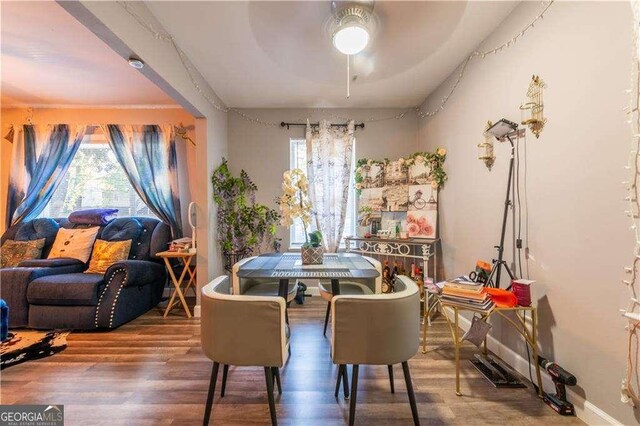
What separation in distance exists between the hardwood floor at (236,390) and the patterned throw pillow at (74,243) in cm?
114

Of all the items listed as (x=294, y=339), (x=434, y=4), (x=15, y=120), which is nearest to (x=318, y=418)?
(x=294, y=339)

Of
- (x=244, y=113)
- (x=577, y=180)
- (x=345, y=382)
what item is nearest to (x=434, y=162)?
(x=577, y=180)

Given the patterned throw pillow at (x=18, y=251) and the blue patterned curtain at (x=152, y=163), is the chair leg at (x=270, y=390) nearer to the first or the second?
the blue patterned curtain at (x=152, y=163)

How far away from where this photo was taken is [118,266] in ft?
8.70

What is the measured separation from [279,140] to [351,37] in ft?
6.49

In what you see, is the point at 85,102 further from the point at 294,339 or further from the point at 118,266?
the point at 294,339

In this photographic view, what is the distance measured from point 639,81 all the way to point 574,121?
0.32m

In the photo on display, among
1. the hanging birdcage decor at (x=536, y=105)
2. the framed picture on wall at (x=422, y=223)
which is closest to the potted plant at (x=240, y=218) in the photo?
the framed picture on wall at (x=422, y=223)

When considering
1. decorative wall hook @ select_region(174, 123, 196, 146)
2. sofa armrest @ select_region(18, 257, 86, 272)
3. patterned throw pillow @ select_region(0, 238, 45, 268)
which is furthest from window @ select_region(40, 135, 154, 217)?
decorative wall hook @ select_region(174, 123, 196, 146)

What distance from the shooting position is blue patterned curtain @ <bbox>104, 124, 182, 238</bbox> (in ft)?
11.2

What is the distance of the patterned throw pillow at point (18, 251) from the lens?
2.93 metres

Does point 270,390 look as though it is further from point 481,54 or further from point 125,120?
point 125,120

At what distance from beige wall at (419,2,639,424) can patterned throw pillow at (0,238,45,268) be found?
4937 millimetres

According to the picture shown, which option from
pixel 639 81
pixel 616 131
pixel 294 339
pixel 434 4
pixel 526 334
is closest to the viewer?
pixel 639 81
